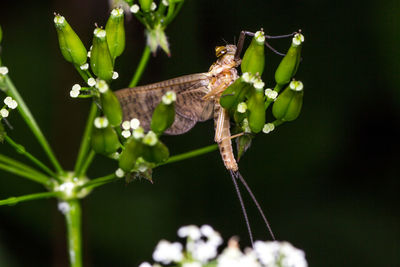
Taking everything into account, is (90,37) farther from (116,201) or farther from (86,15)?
(116,201)

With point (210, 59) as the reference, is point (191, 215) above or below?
below

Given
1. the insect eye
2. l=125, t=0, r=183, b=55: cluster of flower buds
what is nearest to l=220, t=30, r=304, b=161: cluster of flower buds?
the insect eye

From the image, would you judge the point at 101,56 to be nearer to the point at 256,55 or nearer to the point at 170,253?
the point at 256,55

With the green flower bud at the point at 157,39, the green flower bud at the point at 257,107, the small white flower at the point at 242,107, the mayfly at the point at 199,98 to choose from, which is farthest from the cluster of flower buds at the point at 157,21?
the green flower bud at the point at 257,107

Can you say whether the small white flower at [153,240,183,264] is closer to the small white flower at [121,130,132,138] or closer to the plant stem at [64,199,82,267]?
the small white flower at [121,130,132,138]

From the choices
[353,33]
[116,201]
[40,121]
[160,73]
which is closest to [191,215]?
[116,201]

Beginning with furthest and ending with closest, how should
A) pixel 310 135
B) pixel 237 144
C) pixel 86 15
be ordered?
pixel 310 135 < pixel 86 15 < pixel 237 144
